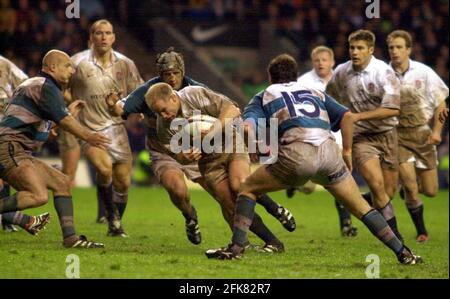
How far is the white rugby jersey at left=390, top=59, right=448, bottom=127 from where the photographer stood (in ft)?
42.7

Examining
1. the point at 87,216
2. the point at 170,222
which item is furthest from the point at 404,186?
the point at 87,216

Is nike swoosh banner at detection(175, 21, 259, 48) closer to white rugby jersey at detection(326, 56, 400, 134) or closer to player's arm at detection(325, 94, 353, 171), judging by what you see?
white rugby jersey at detection(326, 56, 400, 134)

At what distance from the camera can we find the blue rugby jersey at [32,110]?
10.0 meters

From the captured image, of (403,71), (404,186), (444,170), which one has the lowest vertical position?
(444,170)

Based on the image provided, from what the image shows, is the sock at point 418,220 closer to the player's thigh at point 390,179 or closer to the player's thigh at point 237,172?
the player's thigh at point 390,179

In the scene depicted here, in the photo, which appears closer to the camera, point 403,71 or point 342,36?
point 403,71

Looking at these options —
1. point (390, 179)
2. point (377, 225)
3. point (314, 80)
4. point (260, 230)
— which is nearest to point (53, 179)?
point (260, 230)

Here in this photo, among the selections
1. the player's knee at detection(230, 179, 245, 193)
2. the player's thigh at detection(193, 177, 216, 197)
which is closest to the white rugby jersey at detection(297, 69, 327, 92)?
the player's thigh at detection(193, 177, 216, 197)

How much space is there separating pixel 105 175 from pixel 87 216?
2.60 m

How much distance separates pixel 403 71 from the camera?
1302 cm

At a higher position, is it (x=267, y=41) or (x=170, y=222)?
(x=267, y=41)

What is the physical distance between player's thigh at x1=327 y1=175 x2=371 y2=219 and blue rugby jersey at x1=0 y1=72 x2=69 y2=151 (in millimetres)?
2752

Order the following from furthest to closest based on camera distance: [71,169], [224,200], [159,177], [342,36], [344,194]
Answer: [342,36] < [71,169] < [159,177] < [224,200] < [344,194]

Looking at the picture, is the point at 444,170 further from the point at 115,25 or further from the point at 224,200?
the point at 224,200
